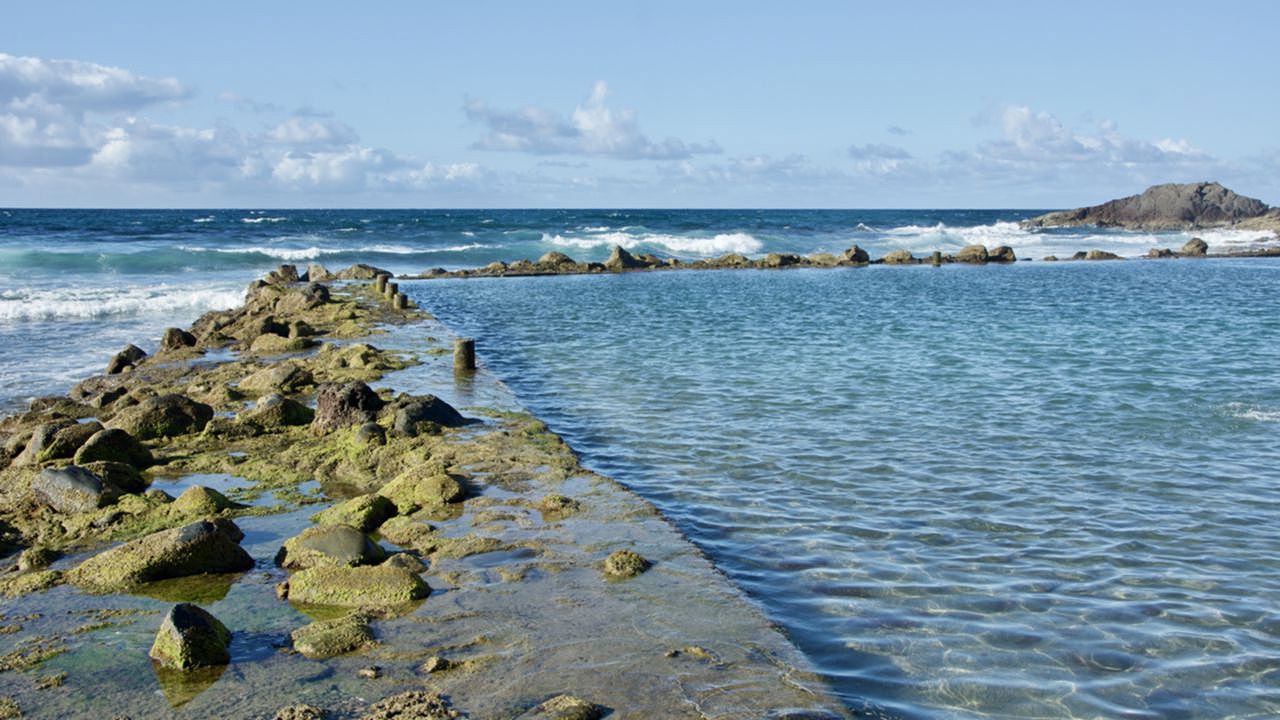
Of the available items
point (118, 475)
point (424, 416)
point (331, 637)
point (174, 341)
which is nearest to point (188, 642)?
point (331, 637)

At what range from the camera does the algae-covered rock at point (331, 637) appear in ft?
19.1

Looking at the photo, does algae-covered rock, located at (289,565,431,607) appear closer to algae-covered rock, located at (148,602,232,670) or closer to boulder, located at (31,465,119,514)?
algae-covered rock, located at (148,602,232,670)

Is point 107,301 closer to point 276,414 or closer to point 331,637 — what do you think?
point 276,414

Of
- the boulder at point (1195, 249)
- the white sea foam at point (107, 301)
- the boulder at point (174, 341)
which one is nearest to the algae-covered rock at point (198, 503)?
the boulder at point (174, 341)

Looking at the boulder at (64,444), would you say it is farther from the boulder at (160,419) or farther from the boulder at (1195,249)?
the boulder at (1195,249)

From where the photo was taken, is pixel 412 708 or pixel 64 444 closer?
pixel 412 708

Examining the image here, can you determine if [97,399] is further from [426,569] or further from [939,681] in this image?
[939,681]

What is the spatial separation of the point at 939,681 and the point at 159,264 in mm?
49137

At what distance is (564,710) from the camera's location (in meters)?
5.04

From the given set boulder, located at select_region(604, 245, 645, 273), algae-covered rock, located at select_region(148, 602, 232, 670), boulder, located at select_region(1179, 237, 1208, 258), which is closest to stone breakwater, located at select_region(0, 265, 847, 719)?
algae-covered rock, located at select_region(148, 602, 232, 670)

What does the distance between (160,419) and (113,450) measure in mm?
1609

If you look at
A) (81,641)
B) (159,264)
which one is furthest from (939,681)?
(159,264)

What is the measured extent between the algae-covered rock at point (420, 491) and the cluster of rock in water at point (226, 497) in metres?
0.01

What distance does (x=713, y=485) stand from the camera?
9812mm
